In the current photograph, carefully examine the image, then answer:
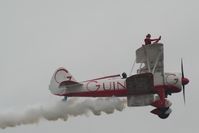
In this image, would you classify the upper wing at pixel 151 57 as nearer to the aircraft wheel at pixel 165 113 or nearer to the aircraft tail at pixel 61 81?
the aircraft wheel at pixel 165 113

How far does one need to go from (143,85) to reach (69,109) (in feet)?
12.8

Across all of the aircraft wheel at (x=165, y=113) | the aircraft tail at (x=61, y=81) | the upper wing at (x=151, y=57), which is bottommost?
the aircraft wheel at (x=165, y=113)

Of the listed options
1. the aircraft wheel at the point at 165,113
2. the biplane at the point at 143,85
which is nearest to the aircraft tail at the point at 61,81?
the biplane at the point at 143,85

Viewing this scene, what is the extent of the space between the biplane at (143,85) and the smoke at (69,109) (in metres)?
0.64

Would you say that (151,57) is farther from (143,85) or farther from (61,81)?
(61,81)

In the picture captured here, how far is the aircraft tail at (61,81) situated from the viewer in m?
111

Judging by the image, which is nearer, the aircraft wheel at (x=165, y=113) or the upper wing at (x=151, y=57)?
the upper wing at (x=151, y=57)

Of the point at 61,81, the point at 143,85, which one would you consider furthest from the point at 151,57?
the point at 61,81

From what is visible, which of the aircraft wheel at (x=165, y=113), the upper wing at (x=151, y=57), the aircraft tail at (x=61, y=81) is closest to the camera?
the upper wing at (x=151, y=57)

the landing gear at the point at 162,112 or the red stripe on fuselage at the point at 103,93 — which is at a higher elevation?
the red stripe on fuselage at the point at 103,93

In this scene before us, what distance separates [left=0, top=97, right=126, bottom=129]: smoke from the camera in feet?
365

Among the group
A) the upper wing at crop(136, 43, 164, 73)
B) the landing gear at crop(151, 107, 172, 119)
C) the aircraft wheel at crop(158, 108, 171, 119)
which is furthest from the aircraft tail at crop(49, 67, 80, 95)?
the aircraft wheel at crop(158, 108, 171, 119)

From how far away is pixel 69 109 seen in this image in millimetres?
111250

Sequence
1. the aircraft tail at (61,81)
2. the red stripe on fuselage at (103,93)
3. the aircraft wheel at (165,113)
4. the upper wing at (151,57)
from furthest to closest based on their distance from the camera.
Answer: the aircraft tail at (61,81) < the red stripe on fuselage at (103,93) < the aircraft wheel at (165,113) < the upper wing at (151,57)
